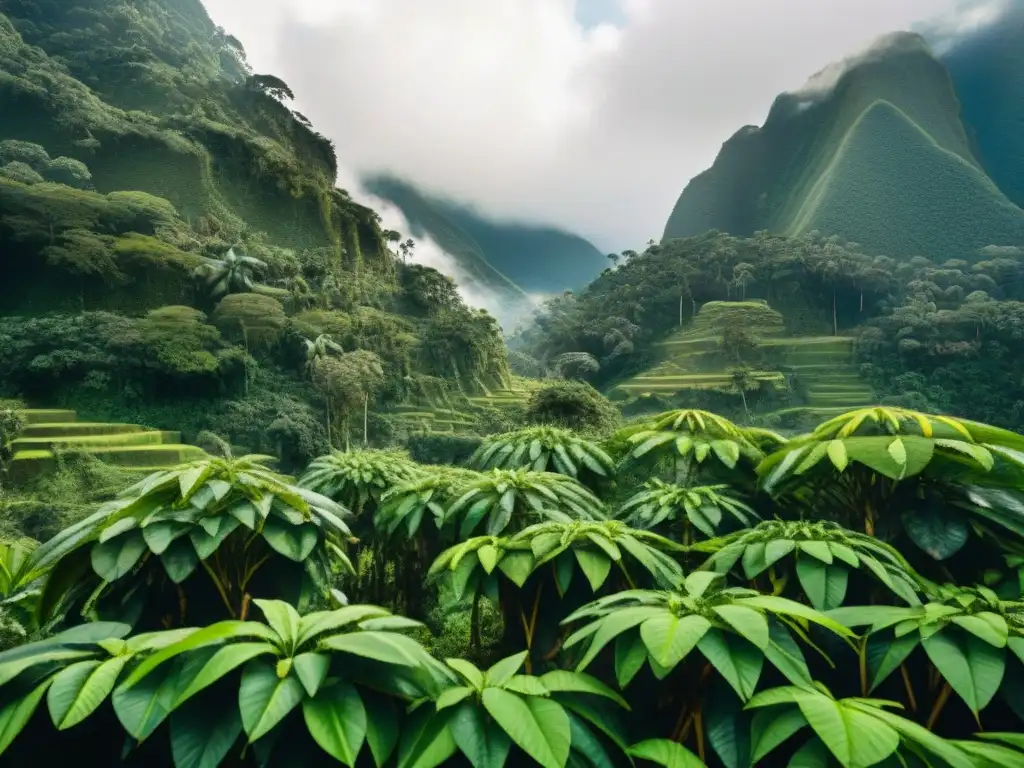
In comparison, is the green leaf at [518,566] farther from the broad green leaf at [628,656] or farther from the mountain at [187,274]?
the mountain at [187,274]

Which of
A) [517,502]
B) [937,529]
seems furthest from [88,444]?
[937,529]

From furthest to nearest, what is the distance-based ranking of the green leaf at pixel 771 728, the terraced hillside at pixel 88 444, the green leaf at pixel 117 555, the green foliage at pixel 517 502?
the terraced hillside at pixel 88 444, the green foliage at pixel 517 502, the green leaf at pixel 117 555, the green leaf at pixel 771 728

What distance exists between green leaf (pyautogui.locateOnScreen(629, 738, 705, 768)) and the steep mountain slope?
109 m

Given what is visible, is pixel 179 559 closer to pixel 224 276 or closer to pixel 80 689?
pixel 80 689

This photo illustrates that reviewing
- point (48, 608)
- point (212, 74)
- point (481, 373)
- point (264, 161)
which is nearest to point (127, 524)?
point (48, 608)

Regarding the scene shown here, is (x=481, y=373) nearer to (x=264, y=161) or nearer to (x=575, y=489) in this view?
(x=264, y=161)

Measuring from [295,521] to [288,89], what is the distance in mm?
59252

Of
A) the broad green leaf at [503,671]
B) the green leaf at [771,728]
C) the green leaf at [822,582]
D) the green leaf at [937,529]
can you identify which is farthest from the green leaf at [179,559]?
the green leaf at [937,529]

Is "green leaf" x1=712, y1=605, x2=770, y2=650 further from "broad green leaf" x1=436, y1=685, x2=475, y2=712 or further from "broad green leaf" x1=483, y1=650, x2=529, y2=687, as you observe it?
"broad green leaf" x1=436, y1=685, x2=475, y2=712

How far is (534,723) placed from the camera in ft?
3.89

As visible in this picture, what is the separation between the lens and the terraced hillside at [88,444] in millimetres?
18562

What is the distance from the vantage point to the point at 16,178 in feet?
99.7

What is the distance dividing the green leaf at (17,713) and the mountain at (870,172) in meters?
79.4

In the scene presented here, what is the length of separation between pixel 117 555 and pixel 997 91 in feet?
411
